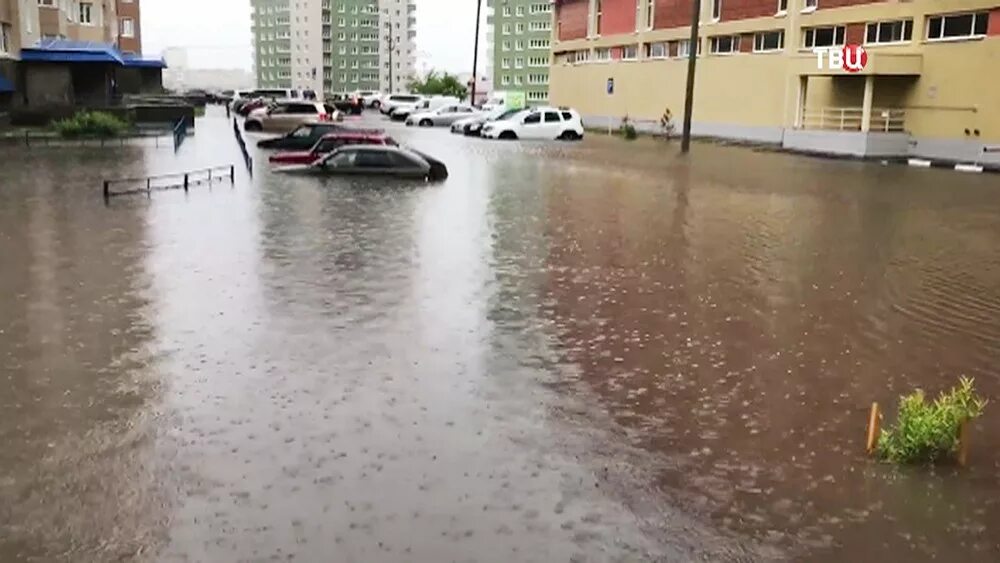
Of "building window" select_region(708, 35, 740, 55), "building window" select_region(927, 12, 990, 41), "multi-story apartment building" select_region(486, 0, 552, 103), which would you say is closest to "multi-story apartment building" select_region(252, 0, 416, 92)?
"multi-story apartment building" select_region(486, 0, 552, 103)

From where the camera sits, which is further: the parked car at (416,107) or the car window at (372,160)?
the parked car at (416,107)

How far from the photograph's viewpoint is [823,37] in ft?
142

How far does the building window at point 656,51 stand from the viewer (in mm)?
56594

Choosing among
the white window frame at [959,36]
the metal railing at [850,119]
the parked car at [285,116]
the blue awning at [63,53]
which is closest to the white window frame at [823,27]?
the metal railing at [850,119]

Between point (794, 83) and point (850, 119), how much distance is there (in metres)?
3.82

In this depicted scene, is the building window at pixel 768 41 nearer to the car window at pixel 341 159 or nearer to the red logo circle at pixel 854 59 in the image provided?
the red logo circle at pixel 854 59

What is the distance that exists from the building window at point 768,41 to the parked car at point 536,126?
967cm

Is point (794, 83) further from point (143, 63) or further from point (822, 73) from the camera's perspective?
point (143, 63)

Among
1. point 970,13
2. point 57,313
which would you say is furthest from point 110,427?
point 970,13

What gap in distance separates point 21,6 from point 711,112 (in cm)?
3372

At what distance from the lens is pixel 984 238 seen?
18672mm

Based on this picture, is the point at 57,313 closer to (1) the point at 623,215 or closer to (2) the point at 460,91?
(1) the point at 623,215

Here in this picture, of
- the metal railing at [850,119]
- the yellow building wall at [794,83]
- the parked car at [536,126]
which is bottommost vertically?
the parked car at [536,126]

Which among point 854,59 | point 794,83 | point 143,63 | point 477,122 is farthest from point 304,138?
point 143,63
